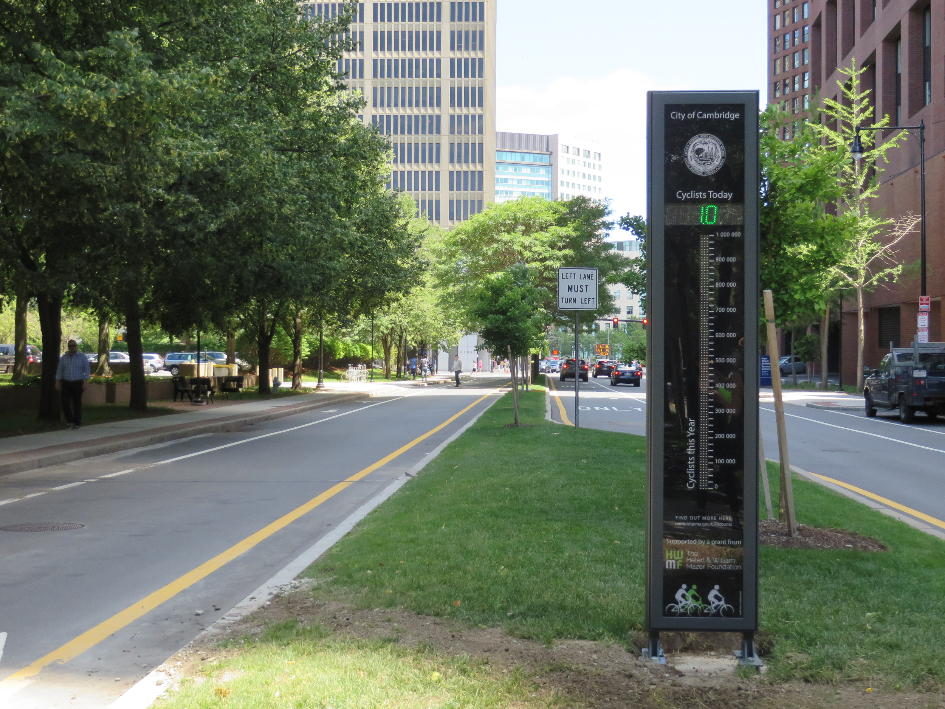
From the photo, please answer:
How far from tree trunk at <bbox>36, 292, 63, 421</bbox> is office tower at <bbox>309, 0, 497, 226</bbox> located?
101884mm

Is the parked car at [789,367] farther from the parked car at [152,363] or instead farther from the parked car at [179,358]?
the parked car at [152,363]

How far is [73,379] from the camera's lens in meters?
19.3

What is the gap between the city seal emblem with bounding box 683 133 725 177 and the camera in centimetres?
473

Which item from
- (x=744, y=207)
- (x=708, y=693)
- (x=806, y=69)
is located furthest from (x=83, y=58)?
(x=806, y=69)

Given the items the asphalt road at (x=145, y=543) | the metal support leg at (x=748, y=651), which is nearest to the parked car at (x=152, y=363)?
the asphalt road at (x=145, y=543)

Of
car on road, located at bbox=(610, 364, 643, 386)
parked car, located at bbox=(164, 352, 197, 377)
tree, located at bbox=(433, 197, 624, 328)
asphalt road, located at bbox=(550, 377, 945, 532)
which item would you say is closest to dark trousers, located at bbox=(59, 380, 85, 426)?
asphalt road, located at bbox=(550, 377, 945, 532)

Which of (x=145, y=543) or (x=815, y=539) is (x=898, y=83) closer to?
(x=815, y=539)

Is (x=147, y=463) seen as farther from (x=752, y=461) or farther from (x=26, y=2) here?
(x=752, y=461)

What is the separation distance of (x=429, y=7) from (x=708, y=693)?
127 meters

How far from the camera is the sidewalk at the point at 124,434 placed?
579 inches

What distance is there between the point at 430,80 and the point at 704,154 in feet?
403

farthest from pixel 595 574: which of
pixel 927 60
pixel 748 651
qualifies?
pixel 927 60

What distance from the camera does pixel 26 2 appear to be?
14.9 metres

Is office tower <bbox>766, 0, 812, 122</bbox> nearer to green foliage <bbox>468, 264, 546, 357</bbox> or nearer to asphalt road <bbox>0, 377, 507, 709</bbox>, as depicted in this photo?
green foliage <bbox>468, 264, 546, 357</bbox>
